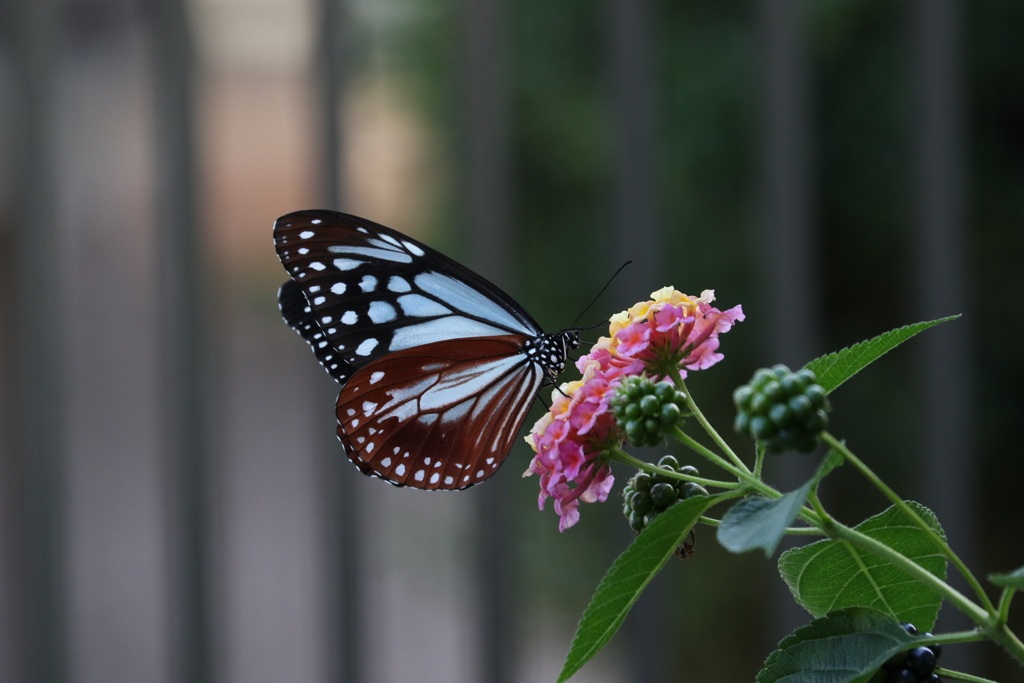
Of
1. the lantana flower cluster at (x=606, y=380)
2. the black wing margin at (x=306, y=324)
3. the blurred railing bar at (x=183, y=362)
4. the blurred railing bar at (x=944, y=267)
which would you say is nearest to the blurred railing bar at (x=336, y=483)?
the blurred railing bar at (x=183, y=362)

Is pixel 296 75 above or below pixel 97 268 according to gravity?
above

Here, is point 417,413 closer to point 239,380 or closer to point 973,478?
point 239,380

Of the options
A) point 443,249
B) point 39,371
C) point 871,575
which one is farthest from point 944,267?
point 39,371

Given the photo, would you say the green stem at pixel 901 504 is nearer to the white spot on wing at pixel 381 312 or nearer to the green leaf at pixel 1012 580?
the green leaf at pixel 1012 580

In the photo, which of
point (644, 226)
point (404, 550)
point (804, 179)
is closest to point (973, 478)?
point (804, 179)

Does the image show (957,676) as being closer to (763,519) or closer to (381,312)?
(763,519)
